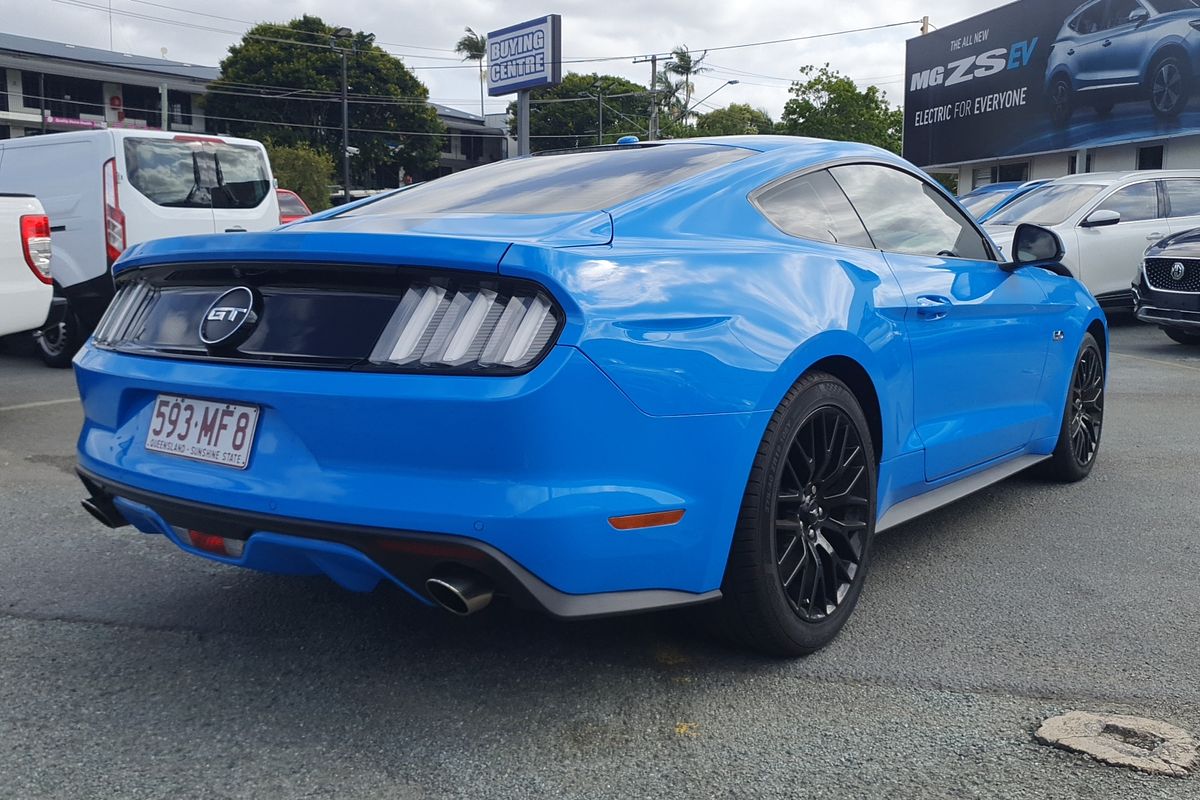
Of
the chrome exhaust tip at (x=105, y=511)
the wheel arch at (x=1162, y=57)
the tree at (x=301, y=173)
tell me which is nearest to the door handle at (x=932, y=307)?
the chrome exhaust tip at (x=105, y=511)

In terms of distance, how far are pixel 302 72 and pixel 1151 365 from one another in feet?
173

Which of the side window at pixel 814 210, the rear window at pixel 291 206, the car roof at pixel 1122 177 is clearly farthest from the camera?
the rear window at pixel 291 206

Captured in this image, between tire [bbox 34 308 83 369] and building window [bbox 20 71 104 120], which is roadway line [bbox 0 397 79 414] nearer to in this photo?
tire [bbox 34 308 83 369]

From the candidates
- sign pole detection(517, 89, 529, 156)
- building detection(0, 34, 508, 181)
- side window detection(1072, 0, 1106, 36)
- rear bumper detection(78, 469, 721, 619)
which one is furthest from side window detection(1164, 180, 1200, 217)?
building detection(0, 34, 508, 181)

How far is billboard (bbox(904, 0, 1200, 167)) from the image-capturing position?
23656 mm

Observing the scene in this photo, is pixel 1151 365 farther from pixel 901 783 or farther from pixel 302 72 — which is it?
pixel 302 72

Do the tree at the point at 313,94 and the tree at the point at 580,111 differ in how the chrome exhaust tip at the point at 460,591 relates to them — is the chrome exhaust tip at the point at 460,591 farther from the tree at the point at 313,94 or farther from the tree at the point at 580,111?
the tree at the point at 580,111

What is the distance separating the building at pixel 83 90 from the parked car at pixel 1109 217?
2017 inches

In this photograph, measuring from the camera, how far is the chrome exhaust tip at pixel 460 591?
2.33 m

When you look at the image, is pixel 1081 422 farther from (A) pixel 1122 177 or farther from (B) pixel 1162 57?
(B) pixel 1162 57

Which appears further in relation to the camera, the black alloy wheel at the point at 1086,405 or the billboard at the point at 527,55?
the billboard at the point at 527,55

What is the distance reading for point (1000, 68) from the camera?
1171 inches

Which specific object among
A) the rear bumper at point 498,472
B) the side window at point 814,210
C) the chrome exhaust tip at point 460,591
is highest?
the side window at point 814,210

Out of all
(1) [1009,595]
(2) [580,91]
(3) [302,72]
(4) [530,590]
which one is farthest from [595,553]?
(2) [580,91]
